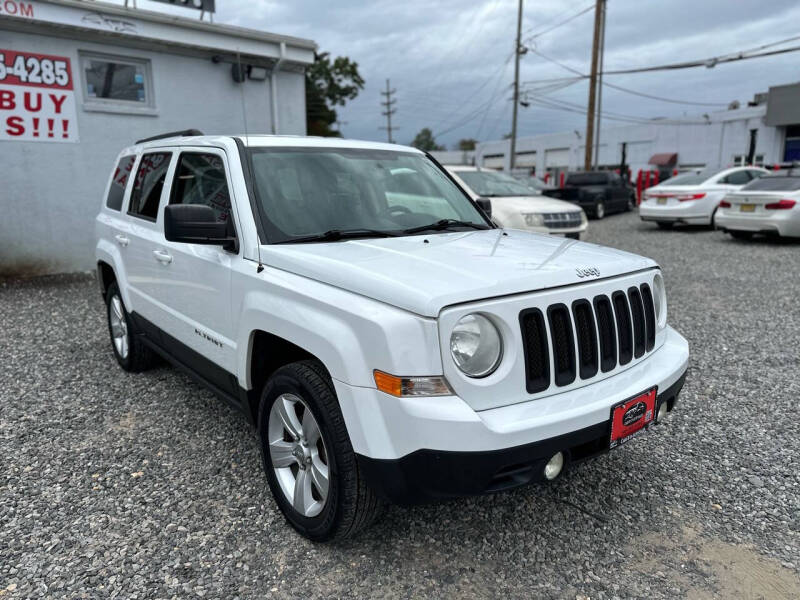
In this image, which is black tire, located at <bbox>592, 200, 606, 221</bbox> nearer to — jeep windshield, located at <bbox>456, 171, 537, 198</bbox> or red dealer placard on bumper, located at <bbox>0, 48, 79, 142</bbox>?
jeep windshield, located at <bbox>456, 171, 537, 198</bbox>

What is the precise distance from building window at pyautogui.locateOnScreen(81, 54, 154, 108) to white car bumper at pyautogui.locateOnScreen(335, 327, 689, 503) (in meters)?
8.79

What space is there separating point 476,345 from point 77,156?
8.82 m

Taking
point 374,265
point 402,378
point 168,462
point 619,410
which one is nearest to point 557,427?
point 619,410

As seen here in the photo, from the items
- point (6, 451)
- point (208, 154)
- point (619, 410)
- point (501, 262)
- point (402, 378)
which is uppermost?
point (208, 154)

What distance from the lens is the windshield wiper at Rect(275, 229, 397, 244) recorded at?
2.98 metres

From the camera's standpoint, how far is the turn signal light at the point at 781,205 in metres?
11.6

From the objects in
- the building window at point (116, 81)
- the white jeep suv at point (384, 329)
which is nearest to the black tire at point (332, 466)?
the white jeep suv at point (384, 329)

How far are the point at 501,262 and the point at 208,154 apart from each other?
1945mm

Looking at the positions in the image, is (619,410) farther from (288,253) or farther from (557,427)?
(288,253)

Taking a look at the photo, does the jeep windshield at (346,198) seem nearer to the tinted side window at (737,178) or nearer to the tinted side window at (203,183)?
the tinted side window at (203,183)

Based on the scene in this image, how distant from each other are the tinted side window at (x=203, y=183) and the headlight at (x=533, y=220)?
22.7 feet

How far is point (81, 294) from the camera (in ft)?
27.0

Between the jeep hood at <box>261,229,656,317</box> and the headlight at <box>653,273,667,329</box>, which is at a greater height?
the jeep hood at <box>261,229,656,317</box>

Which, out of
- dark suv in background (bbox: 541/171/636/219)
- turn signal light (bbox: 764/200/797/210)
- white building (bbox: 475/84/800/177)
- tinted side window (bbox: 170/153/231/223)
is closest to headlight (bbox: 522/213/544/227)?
turn signal light (bbox: 764/200/797/210)
